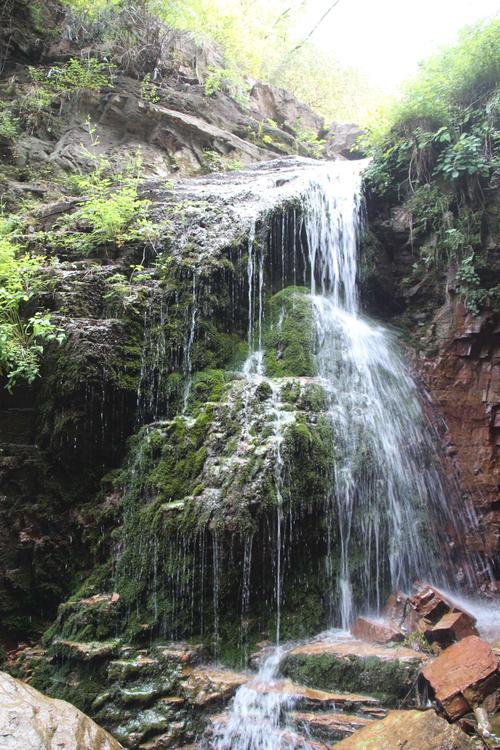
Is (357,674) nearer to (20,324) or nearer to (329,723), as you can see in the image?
(329,723)

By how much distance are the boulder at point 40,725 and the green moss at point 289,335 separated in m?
4.36

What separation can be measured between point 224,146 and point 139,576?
10.9 m

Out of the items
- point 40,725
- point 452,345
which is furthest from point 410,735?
point 452,345

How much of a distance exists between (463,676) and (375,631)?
40.6 inches

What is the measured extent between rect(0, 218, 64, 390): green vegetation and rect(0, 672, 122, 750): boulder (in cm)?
349

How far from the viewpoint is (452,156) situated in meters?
7.63

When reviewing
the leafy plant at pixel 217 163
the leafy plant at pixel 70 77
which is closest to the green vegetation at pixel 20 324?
the leafy plant at pixel 217 163

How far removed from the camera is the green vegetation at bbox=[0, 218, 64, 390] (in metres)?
5.91

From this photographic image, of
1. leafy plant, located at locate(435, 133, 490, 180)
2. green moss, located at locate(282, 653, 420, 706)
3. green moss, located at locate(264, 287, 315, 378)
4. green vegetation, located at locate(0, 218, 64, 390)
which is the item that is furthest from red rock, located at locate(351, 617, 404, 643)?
leafy plant, located at locate(435, 133, 490, 180)

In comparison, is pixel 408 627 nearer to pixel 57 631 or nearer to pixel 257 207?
pixel 57 631

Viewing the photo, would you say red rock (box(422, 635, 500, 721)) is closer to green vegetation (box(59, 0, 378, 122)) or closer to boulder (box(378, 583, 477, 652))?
boulder (box(378, 583, 477, 652))

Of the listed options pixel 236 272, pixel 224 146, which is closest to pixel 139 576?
pixel 236 272

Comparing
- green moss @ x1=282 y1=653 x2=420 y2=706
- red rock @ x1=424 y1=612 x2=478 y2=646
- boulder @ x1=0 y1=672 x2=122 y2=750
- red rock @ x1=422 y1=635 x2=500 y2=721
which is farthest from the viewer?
red rock @ x1=424 y1=612 x2=478 y2=646

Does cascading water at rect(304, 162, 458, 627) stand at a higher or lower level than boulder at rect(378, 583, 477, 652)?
higher
